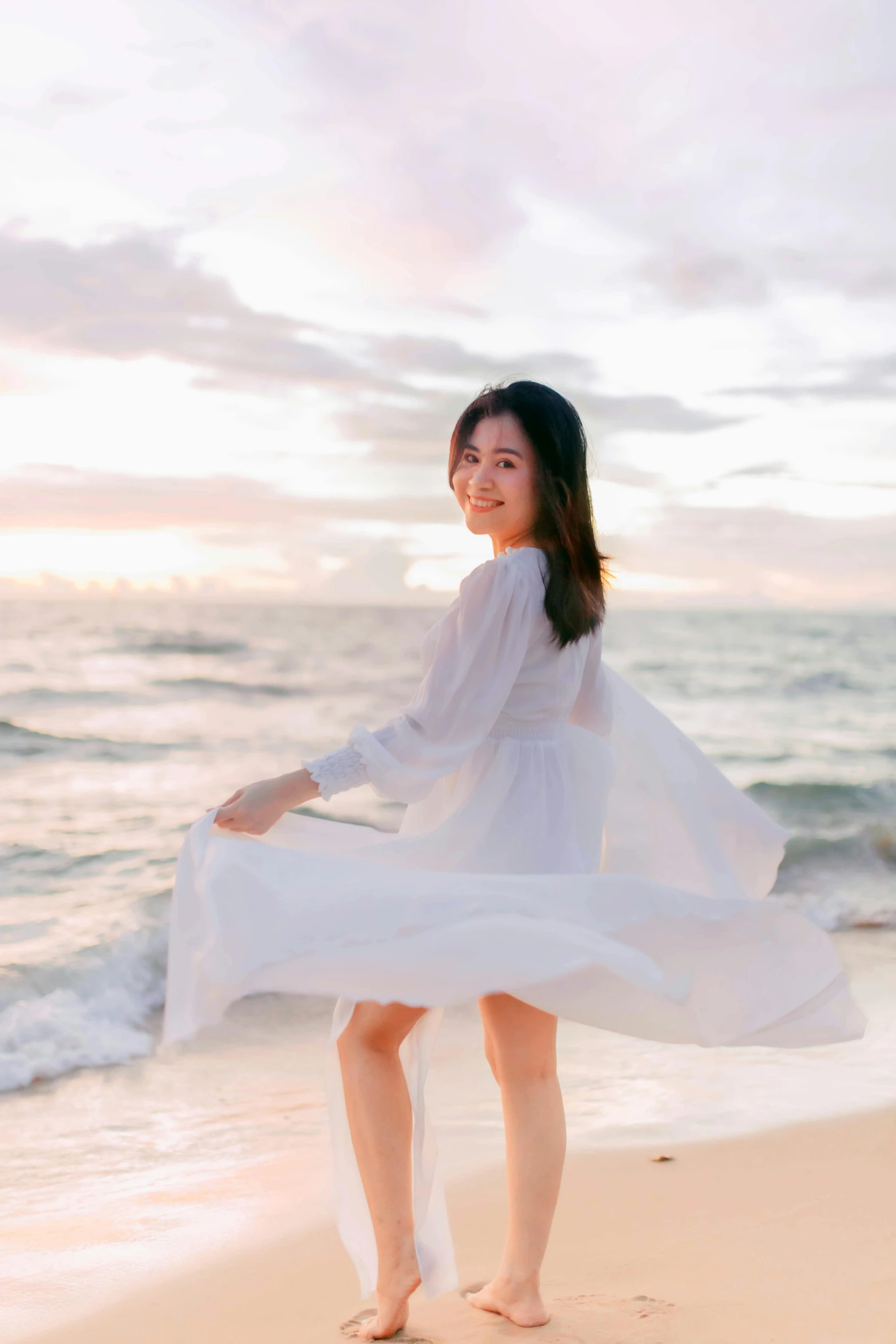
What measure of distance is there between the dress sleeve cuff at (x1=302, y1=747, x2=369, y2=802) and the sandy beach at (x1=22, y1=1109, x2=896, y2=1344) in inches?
47.0

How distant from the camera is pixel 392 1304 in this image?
231 centimetres

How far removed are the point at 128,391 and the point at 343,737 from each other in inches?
401

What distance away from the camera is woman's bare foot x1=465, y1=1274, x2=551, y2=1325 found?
2.38m

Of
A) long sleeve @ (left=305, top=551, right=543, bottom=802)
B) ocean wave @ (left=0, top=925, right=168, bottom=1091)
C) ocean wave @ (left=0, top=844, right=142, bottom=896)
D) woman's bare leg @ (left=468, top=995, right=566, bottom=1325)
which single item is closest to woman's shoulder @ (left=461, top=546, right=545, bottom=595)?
long sleeve @ (left=305, top=551, right=543, bottom=802)

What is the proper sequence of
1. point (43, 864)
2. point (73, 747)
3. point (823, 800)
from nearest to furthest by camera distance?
point (43, 864)
point (823, 800)
point (73, 747)

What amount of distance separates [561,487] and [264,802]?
92cm

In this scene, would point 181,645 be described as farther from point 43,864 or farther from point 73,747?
point 43,864

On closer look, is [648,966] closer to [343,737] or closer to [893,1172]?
[893,1172]

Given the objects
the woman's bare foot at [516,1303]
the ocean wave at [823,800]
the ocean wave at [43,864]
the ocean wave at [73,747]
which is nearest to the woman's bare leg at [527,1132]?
the woman's bare foot at [516,1303]

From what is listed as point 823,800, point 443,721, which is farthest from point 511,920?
point 823,800

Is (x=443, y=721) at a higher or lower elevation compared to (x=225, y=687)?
higher

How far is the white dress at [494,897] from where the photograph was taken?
1.93 metres

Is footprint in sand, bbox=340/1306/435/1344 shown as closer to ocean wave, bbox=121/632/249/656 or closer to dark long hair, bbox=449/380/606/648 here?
dark long hair, bbox=449/380/606/648

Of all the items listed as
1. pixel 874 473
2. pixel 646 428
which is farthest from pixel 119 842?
pixel 874 473
